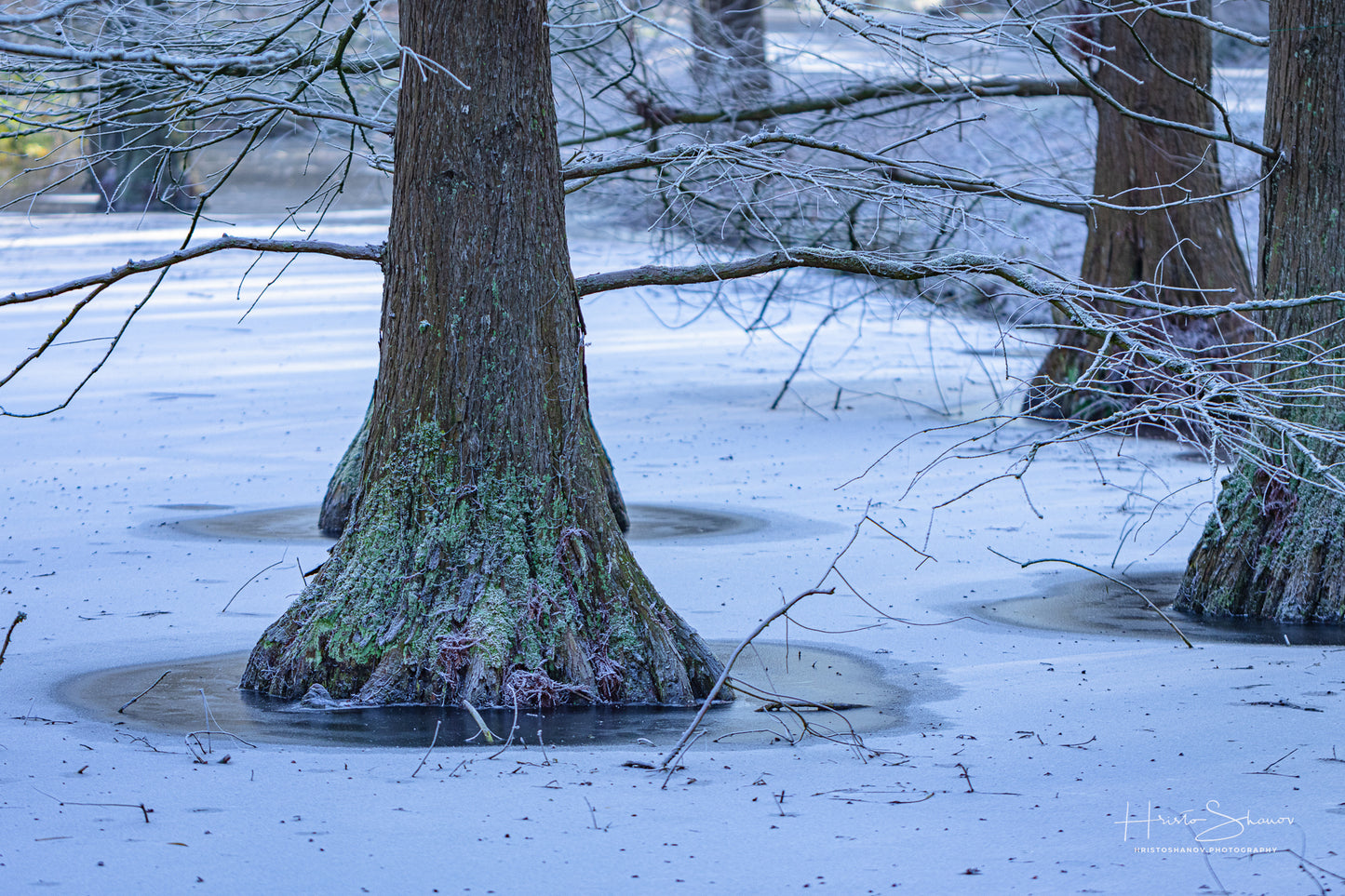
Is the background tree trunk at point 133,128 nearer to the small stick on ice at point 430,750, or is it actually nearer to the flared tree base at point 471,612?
the flared tree base at point 471,612

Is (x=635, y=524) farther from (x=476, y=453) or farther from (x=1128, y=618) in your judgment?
(x=476, y=453)

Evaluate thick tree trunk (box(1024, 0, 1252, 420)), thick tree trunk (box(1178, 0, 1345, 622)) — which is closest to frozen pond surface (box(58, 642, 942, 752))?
thick tree trunk (box(1178, 0, 1345, 622))

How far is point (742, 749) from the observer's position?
5.04 meters

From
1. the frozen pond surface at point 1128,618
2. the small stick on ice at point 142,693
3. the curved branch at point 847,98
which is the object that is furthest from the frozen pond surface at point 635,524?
the curved branch at point 847,98

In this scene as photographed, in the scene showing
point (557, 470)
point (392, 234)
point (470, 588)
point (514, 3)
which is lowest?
point (470, 588)

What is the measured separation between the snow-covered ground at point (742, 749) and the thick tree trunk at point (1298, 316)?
593 mm

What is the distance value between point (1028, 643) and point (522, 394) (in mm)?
2510

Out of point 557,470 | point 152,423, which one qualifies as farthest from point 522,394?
point 152,423

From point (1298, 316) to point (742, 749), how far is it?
12.2 feet

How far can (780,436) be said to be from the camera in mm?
12945

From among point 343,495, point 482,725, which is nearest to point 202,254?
point 482,725

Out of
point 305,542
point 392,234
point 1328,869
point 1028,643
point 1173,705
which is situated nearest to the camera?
point 1328,869

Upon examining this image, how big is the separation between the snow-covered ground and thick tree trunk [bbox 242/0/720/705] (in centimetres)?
72

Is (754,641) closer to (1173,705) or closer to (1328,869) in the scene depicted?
(1173,705)
